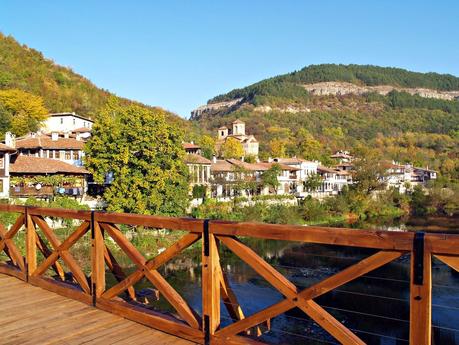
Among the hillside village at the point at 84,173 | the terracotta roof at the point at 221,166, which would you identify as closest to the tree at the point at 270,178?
the hillside village at the point at 84,173

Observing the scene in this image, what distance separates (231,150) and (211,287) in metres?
68.0

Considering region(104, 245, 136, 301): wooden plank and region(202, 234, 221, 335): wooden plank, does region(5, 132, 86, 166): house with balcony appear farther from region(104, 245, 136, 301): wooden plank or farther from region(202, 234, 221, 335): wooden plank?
region(202, 234, 221, 335): wooden plank

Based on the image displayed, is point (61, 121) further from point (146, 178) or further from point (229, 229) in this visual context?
point (229, 229)

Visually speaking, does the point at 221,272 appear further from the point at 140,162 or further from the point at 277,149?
the point at 277,149

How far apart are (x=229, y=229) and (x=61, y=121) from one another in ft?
185

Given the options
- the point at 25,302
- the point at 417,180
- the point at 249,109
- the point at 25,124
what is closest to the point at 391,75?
the point at 249,109

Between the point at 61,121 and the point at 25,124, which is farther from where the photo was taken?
the point at 61,121

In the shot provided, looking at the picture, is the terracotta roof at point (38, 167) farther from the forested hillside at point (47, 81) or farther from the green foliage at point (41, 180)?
the forested hillside at point (47, 81)

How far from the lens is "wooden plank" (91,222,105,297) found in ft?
16.0

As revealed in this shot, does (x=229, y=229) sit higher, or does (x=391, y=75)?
(x=391, y=75)

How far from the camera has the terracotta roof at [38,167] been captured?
3300 cm

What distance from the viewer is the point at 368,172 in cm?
5756

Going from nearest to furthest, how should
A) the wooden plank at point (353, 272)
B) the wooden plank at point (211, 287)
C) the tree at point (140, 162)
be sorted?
the wooden plank at point (353, 272), the wooden plank at point (211, 287), the tree at point (140, 162)

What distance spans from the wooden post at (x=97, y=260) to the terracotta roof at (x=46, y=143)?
37996 millimetres
